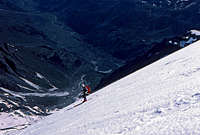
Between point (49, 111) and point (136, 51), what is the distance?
115 meters

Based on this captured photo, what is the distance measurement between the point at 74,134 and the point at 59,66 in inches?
5856

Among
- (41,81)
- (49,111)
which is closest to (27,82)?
(41,81)

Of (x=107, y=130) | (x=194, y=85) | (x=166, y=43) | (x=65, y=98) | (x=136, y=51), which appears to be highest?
(x=194, y=85)

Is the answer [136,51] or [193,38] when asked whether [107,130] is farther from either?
[136,51]

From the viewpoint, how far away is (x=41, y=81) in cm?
12062

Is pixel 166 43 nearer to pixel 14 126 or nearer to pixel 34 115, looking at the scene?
pixel 34 115

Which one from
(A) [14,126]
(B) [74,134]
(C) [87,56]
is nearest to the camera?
(B) [74,134]

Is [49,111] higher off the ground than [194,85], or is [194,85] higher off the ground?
[194,85]

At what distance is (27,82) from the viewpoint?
373ft

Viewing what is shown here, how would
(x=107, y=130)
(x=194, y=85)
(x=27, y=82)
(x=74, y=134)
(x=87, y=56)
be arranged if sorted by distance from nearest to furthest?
(x=107, y=130), (x=194, y=85), (x=74, y=134), (x=27, y=82), (x=87, y=56)

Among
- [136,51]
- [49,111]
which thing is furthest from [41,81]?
[136,51]

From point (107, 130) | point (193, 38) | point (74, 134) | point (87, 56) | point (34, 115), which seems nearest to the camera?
point (107, 130)

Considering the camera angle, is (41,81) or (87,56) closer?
(41,81)

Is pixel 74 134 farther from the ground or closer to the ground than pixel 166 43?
farther from the ground
